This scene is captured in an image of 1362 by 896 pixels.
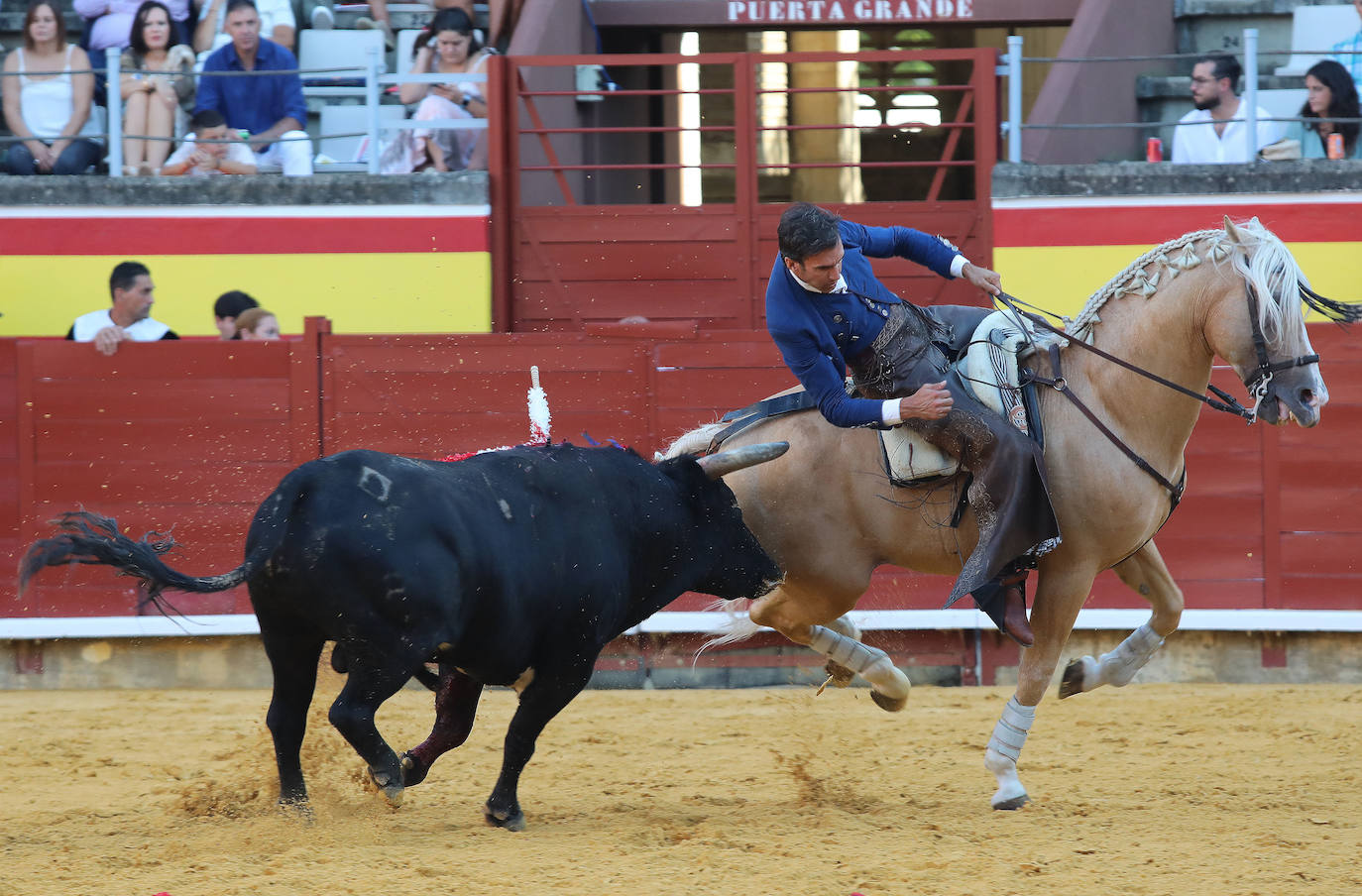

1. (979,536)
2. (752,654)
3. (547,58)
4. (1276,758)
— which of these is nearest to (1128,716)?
(1276,758)

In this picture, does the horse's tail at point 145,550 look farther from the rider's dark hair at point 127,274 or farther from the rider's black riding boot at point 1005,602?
the rider's dark hair at point 127,274

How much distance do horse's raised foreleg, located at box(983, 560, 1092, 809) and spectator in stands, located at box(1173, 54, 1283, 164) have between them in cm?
418

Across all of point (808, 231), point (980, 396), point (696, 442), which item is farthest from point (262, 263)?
point (980, 396)

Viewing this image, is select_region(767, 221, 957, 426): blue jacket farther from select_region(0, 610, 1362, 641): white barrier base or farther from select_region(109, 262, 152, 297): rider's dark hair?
select_region(109, 262, 152, 297): rider's dark hair

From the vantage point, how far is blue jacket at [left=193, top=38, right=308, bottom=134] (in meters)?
8.76

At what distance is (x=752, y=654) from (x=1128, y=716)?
184cm

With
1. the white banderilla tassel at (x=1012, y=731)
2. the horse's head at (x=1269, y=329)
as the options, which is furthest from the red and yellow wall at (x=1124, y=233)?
the white banderilla tassel at (x=1012, y=731)

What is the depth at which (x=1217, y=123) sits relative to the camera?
27.0ft

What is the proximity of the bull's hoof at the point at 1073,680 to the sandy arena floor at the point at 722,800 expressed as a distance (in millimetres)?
330

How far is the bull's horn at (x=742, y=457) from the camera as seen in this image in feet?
15.8

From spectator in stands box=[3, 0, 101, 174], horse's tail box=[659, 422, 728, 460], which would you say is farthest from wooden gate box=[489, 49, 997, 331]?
horse's tail box=[659, 422, 728, 460]

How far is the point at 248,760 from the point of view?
5828 millimetres

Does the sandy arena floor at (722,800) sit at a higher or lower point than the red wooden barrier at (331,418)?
lower

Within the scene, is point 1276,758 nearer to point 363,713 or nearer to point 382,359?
point 363,713
